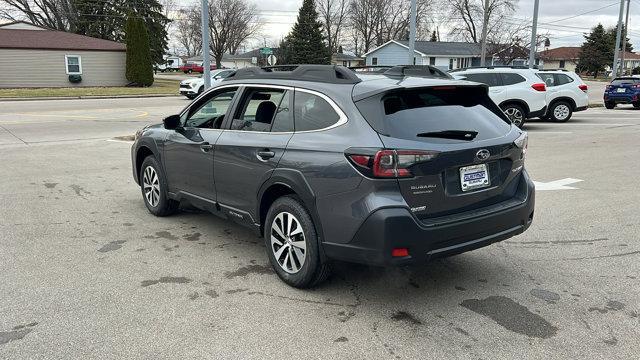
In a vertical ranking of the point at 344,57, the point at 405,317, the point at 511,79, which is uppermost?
the point at 344,57

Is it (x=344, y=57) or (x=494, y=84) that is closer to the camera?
(x=494, y=84)

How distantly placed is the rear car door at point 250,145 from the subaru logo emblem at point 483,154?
55.9 inches

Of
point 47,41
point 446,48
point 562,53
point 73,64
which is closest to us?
point 47,41

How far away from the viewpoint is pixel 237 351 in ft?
10.9

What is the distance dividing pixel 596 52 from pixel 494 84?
3106 inches

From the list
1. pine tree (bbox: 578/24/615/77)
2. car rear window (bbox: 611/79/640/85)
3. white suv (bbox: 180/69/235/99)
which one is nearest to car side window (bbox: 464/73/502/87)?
car rear window (bbox: 611/79/640/85)

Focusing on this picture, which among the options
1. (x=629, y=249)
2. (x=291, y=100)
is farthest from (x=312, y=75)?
(x=629, y=249)

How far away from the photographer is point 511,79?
15.6 metres

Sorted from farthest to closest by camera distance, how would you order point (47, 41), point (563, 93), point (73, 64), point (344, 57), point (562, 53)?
point (562, 53), point (344, 57), point (73, 64), point (47, 41), point (563, 93)

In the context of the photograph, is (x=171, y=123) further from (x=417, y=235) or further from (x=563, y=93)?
(x=563, y=93)

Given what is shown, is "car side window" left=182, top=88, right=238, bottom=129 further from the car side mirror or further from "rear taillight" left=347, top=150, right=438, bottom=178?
"rear taillight" left=347, top=150, right=438, bottom=178

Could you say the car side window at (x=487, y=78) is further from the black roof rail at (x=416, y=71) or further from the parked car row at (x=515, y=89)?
the black roof rail at (x=416, y=71)

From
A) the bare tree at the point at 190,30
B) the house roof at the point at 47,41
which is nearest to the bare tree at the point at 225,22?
the bare tree at the point at 190,30

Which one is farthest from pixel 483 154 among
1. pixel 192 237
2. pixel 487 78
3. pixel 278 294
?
pixel 487 78
